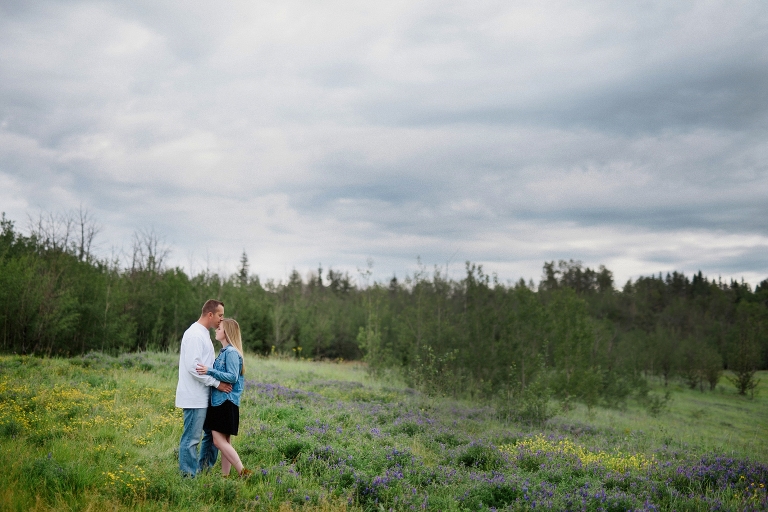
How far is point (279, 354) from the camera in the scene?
98.1 feet

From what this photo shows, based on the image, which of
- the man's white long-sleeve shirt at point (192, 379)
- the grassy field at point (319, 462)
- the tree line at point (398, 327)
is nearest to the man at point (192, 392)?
the man's white long-sleeve shirt at point (192, 379)

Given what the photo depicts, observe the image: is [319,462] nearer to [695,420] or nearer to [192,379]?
[192,379]

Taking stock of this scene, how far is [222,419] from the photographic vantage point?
6590mm

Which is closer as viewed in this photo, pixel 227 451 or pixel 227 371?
pixel 227 451

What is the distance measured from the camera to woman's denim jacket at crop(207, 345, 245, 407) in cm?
662

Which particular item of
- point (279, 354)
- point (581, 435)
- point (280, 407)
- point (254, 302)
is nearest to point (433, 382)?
point (581, 435)

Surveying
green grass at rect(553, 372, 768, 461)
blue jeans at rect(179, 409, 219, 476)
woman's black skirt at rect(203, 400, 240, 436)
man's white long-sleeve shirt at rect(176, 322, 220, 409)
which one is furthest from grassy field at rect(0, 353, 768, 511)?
green grass at rect(553, 372, 768, 461)

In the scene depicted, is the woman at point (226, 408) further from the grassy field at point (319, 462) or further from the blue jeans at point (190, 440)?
the grassy field at point (319, 462)

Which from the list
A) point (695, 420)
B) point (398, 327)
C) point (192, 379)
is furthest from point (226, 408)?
point (695, 420)

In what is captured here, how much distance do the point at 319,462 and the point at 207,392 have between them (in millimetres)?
2041

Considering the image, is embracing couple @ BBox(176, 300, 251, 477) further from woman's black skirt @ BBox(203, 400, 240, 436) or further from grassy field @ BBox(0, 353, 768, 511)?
grassy field @ BBox(0, 353, 768, 511)

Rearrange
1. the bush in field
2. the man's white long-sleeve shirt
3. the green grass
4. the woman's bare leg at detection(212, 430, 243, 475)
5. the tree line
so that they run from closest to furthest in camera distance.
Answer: the man's white long-sleeve shirt, the woman's bare leg at detection(212, 430, 243, 475), the green grass, the tree line, the bush in field

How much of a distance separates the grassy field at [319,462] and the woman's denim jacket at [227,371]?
101 centimetres

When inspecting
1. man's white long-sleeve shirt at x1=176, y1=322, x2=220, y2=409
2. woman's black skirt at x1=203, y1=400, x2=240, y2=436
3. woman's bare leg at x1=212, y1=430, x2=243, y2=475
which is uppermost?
man's white long-sleeve shirt at x1=176, y1=322, x2=220, y2=409
